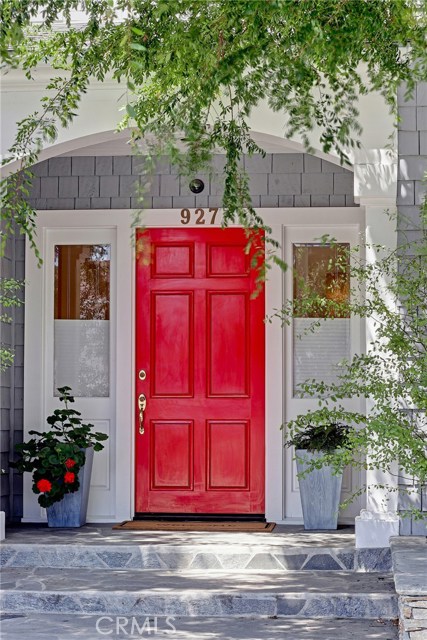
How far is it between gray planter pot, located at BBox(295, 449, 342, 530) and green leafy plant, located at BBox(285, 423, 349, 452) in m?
0.05

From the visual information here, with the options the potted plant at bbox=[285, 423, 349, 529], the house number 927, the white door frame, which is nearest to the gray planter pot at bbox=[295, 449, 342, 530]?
the potted plant at bbox=[285, 423, 349, 529]

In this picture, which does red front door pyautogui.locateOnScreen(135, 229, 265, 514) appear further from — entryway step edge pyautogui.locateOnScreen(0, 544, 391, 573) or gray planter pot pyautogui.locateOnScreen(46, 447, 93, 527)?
entryway step edge pyautogui.locateOnScreen(0, 544, 391, 573)

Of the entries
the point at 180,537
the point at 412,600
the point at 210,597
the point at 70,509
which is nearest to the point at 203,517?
the point at 180,537

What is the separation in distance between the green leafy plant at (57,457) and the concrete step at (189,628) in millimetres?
1680

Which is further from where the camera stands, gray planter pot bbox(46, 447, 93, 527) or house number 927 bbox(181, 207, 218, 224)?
house number 927 bbox(181, 207, 218, 224)

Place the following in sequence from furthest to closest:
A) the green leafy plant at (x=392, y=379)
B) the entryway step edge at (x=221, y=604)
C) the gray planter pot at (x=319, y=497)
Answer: the gray planter pot at (x=319, y=497), the entryway step edge at (x=221, y=604), the green leafy plant at (x=392, y=379)

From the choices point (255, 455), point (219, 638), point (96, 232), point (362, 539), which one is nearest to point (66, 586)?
point (219, 638)

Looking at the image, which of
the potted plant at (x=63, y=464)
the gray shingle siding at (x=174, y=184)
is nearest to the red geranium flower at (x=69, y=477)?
the potted plant at (x=63, y=464)

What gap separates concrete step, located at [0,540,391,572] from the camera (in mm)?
6605

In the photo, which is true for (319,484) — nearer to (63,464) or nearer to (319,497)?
(319,497)

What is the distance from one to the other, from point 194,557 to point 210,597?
77 centimetres

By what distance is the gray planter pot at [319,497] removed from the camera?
24.2ft

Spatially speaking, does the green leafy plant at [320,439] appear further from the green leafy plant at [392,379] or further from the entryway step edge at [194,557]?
the green leafy plant at [392,379]

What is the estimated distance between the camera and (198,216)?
8.11m
